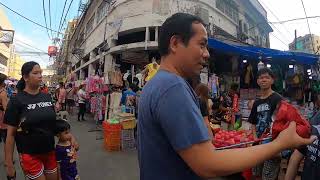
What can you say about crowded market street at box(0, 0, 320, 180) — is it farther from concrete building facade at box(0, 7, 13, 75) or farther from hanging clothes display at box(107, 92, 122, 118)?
concrete building facade at box(0, 7, 13, 75)

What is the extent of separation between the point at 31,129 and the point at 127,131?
17.6 feet

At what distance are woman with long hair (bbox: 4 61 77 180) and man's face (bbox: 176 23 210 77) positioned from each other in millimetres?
2433

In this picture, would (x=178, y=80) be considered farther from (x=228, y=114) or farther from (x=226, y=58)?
(x=226, y=58)

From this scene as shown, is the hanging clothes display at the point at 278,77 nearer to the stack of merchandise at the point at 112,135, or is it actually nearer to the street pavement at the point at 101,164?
the street pavement at the point at 101,164

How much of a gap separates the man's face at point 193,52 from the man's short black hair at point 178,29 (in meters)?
0.02

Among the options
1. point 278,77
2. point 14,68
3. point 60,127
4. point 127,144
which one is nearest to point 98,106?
point 127,144

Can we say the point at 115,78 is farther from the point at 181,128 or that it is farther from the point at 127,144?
the point at 181,128

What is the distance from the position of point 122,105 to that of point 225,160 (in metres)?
9.22

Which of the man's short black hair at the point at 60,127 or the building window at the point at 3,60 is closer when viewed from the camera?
the man's short black hair at the point at 60,127

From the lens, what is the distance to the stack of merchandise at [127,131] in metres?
8.62

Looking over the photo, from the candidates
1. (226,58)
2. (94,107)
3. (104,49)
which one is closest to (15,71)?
(104,49)

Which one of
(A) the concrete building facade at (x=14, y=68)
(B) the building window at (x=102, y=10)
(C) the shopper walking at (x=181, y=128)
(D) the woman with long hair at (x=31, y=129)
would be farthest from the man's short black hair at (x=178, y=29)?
(A) the concrete building facade at (x=14, y=68)

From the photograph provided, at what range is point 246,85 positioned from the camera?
9.95 metres

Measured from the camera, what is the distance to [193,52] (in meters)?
1.49
